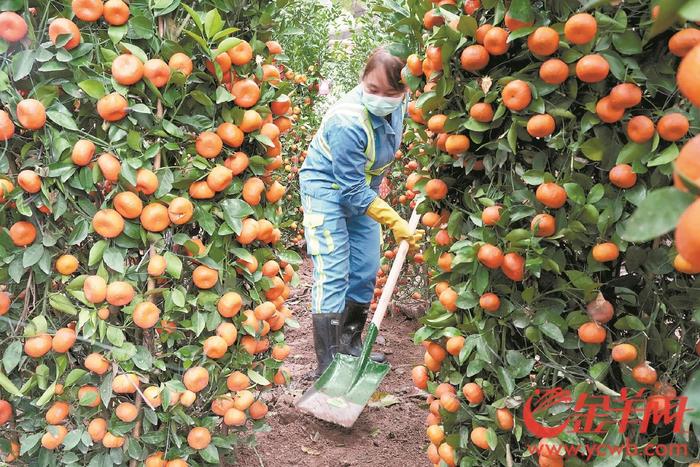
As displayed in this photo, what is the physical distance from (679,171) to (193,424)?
1881 millimetres

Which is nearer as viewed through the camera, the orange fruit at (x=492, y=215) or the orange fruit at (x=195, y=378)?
the orange fruit at (x=492, y=215)

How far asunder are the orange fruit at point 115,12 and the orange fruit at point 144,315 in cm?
90

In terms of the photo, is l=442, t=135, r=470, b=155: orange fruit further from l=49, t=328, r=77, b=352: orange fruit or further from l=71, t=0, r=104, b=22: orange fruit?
l=49, t=328, r=77, b=352: orange fruit

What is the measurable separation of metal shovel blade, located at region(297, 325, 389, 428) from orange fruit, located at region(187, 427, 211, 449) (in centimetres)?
108

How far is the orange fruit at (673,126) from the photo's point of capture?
4.99 feet

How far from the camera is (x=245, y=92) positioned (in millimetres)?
1950

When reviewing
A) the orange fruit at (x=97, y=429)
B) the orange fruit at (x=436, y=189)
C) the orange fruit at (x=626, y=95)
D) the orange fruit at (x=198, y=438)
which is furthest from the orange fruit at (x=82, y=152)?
the orange fruit at (x=626, y=95)

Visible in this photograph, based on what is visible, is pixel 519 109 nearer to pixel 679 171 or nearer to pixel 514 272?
pixel 514 272

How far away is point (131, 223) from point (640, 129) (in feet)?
5.19

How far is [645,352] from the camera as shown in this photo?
1.70 m

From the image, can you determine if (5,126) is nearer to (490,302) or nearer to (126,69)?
(126,69)

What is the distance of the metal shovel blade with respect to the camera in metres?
3.06

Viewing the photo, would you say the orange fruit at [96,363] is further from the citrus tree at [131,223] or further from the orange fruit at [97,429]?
the orange fruit at [97,429]

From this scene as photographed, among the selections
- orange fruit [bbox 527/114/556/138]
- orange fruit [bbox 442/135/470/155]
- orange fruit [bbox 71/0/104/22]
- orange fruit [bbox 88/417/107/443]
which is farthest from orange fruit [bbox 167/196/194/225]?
orange fruit [bbox 527/114/556/138]
